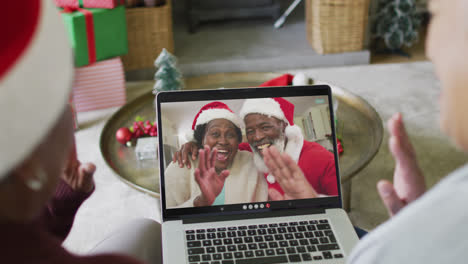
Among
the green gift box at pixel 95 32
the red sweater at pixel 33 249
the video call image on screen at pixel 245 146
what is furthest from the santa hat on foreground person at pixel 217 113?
the green gift box at pixel 95 32

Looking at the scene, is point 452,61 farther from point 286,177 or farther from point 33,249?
point 286,177

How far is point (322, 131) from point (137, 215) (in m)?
1.14

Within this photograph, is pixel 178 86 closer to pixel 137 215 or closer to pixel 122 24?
pixel 137 215

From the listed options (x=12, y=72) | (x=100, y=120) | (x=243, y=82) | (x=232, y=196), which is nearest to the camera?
(x=12, y=72)

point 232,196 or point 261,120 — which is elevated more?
point 261,120

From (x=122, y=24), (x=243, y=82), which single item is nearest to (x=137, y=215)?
(x=243, y=82)

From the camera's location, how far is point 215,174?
1.00m

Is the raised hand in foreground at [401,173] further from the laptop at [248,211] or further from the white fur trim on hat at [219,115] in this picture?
the white fur trim on hat at [219,115]

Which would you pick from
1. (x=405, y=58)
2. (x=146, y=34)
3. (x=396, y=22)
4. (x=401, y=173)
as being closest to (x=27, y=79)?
(x=401, y=173)

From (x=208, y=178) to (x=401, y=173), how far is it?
42 cm

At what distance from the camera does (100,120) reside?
2656 millimetres

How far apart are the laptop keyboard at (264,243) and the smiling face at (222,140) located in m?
0.15

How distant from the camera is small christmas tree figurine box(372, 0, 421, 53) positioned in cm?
311

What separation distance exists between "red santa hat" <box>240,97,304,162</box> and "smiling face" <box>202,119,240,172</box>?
0.15 ft
